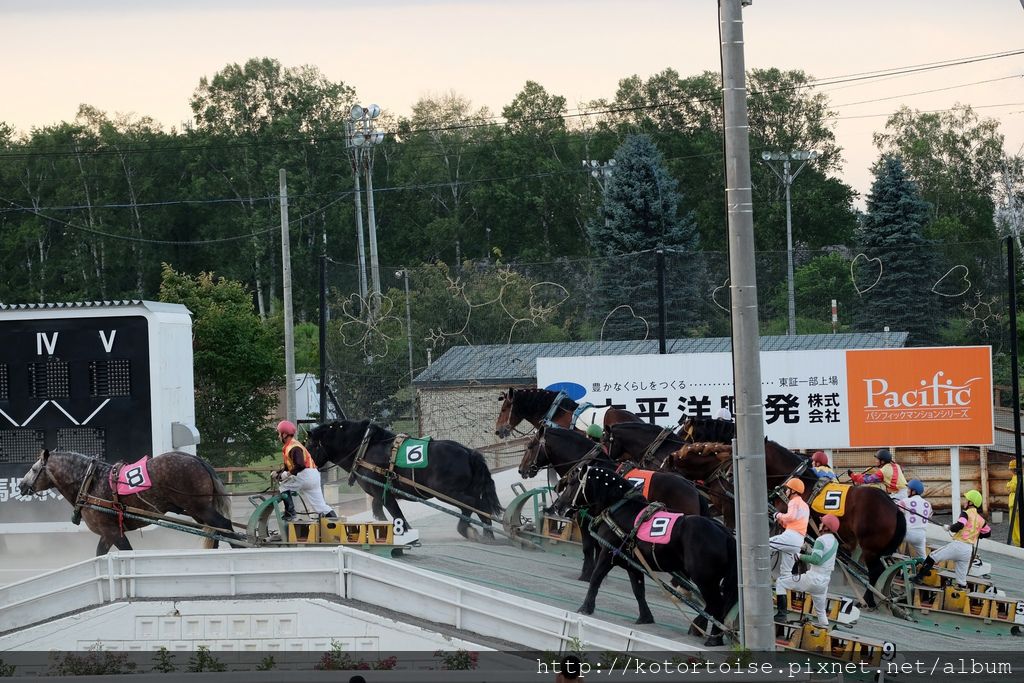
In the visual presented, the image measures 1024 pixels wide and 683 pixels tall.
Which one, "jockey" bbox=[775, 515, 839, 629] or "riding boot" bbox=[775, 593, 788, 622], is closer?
"riding boot" bbox=[775, 593, 788, 622]

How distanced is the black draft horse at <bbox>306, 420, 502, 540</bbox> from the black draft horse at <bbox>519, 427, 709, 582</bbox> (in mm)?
838

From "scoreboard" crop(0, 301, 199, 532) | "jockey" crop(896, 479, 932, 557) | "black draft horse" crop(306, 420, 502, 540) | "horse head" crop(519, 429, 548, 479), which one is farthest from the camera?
"scoreboard" crop(0, 301, 199, 532)

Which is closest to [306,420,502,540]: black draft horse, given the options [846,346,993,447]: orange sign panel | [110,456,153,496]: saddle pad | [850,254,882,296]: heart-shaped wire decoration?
[110,456,153,496]: saddle pad

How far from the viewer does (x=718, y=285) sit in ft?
81.3

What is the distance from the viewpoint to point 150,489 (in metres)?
16.1

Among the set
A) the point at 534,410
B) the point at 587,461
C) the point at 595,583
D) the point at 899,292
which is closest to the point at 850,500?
the point at 587,461

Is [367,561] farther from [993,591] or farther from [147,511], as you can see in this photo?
[993,591]

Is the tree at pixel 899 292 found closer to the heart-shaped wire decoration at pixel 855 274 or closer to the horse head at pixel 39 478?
the heart-shaped wire decoration at pixel 855 274

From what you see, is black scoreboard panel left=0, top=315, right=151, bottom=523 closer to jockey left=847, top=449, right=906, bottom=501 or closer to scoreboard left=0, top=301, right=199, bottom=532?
scoreboard left=0, top=301, right=199, bottom=532

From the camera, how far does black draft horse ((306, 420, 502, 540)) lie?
1739cm

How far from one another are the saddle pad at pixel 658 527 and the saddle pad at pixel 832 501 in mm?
3033

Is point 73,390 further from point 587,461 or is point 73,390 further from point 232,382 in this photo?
point 232,382

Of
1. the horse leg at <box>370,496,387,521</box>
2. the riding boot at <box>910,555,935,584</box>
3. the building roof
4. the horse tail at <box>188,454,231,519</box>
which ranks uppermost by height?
the building roof

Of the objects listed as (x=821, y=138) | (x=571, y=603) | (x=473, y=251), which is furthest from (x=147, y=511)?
(x=821, y=138)
